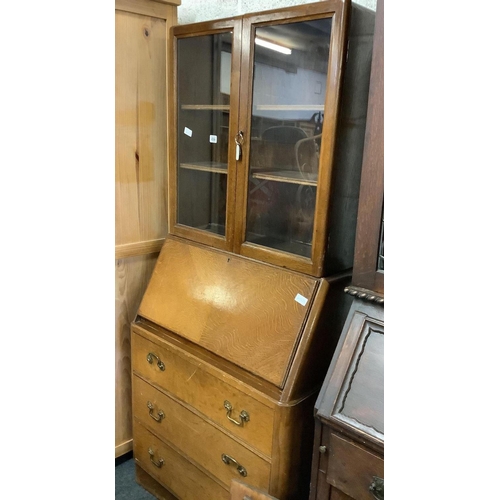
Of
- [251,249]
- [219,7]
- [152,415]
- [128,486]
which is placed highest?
[219,7]

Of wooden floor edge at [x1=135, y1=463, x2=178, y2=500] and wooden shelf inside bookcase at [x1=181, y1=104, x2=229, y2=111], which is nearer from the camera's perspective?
wooden shelf inside bookcase at [x1=181, y1=104, x2=229, y2=111]

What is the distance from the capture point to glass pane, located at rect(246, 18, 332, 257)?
52.2 inches

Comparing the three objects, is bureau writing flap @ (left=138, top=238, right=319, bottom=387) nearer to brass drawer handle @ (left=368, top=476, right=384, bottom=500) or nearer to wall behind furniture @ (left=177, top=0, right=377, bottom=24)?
brass drawer handle @ (left=368, top=476, right=384, bottom=500)

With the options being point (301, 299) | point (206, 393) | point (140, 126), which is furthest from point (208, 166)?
point (206, 393)

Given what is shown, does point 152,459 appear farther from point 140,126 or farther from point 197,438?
point 140,126

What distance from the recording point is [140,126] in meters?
1.76

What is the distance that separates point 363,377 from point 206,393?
0.58 meters

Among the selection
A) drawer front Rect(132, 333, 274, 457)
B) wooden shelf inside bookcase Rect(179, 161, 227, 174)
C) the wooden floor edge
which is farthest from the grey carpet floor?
wooden shelf inside bookcase Rect(179, 161, 227, 174)
